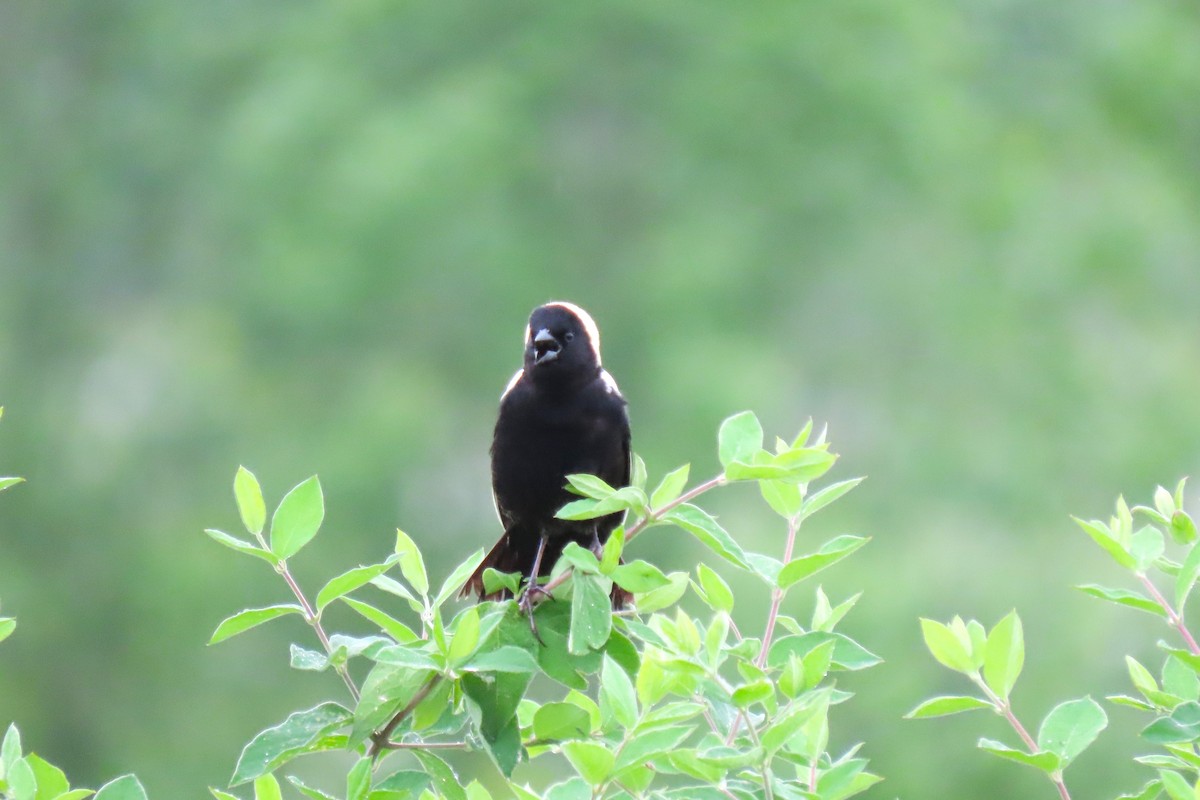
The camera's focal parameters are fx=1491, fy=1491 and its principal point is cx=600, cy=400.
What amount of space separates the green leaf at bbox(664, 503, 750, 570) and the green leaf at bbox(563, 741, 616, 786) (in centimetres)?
24

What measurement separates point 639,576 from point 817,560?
0.62 ft

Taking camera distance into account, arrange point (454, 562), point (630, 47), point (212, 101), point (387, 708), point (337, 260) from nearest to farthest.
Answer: point (387, 708) < point (454, 562) < point (337, 260) < point (630, 47) < point (212, 101)

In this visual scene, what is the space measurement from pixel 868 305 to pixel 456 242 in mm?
3647

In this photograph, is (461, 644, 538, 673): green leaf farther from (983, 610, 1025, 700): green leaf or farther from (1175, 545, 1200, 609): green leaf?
(1175, 545, 1200, 609): green leaf

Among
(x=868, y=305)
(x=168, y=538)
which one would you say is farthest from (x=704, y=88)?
(x=168, y=538)

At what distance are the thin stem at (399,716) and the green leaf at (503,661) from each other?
6 centimetres

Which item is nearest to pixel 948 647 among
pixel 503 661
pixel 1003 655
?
pixel 1003 655

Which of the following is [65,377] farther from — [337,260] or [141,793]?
[141,793]

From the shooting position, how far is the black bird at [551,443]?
10.5 feet

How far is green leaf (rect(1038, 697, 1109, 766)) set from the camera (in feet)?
5.24

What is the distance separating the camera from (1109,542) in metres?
1.72

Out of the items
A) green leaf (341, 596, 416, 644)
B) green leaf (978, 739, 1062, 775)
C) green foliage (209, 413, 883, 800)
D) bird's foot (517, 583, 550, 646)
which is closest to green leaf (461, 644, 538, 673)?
green foliage (209, 413, 883, 800)

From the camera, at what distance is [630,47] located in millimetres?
14031

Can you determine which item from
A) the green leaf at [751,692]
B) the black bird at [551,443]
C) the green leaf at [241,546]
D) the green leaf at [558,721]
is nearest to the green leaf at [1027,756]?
the green leaf at [751,692]
